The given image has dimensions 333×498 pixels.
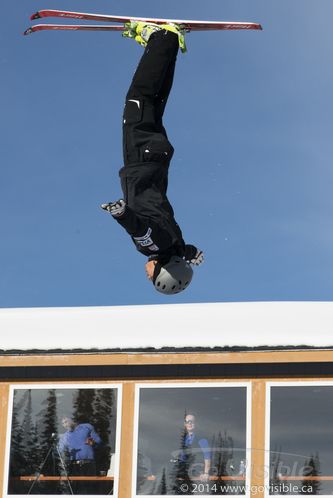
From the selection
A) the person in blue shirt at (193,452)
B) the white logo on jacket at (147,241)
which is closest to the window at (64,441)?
the person in blue shirt at (193,452)

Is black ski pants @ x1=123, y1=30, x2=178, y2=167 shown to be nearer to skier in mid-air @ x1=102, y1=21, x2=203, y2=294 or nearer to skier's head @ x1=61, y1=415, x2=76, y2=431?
skier in mid-air @ x1=102, y1=21, x2=203, y2=294

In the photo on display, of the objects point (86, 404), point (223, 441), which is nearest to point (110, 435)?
point (86, 404)

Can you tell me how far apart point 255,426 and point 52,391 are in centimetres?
252

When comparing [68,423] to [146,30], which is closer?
[146,30]

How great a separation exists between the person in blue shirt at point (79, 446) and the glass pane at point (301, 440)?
2.14m

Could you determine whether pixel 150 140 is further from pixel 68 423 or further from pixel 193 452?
pixel 68 423

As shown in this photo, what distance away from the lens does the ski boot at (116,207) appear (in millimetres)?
6249

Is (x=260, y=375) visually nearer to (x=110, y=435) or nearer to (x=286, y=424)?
(x=286, y=424)

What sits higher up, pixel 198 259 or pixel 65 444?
pixel 198 259

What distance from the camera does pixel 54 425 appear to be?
1315 cm

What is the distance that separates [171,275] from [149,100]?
44.3 inches

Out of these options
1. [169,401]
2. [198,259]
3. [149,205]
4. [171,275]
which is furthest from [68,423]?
[149,205]

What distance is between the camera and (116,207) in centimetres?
631

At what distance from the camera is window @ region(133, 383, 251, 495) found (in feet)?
41.4
